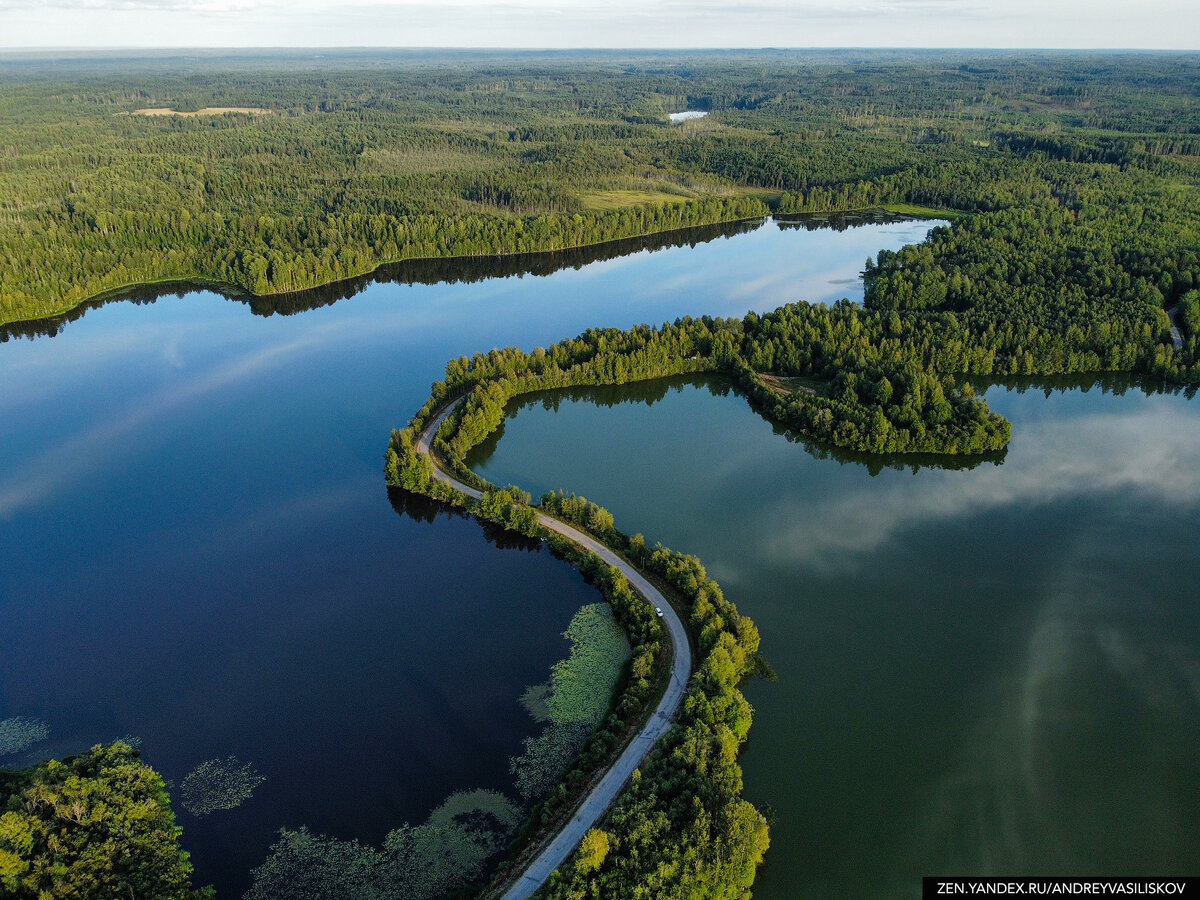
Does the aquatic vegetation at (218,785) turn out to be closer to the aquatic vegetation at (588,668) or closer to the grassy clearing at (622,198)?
the aquatic vegetation at (588,668)

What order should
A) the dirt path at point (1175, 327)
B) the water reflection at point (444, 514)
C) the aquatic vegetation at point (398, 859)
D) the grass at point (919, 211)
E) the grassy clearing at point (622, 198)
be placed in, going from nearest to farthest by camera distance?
the aquatic vegetation at point (398, 859), the water reflection at point (444, 514), the dirt path at point (1175, 327), the grass at point (919, 211), the grassy clearing at point (622, 198)

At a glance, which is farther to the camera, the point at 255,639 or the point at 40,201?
the point at 40,201

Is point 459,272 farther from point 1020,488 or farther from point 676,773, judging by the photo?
point 676,773

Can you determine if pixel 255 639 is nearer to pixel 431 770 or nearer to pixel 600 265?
pixel 431 770

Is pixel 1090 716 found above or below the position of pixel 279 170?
below

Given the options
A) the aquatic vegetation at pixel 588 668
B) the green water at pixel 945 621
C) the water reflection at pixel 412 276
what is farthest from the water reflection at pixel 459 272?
the aquatic vegetation at pixel 588 668

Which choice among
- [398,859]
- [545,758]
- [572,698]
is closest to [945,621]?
[572,698]

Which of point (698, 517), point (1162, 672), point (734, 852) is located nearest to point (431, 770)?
point (734, 852)
